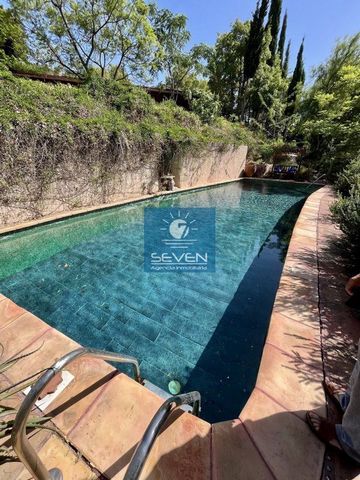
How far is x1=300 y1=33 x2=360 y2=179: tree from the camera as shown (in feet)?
39.7

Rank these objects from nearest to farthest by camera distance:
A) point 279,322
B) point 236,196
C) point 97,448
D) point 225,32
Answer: point 97,448
point 279,322
point 236,196
point 225,32

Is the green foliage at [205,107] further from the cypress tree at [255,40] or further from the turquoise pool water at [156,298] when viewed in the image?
the turquoise pool water at [156,298]

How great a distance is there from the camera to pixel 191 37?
17641 mm

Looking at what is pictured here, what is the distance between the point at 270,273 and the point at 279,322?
218 cm

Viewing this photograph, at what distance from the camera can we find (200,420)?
1.56m

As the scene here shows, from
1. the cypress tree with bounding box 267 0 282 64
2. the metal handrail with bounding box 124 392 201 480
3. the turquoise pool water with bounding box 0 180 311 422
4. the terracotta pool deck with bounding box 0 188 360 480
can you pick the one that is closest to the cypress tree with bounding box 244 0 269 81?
the cypress tree with bounding box 267 0 282 64

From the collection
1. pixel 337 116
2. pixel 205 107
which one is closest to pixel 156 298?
pixel 205 107

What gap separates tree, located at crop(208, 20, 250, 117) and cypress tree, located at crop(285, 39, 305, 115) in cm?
582

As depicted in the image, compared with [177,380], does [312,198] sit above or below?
above

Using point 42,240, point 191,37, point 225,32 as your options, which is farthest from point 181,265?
point 225,32

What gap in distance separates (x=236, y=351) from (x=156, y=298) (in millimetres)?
1434

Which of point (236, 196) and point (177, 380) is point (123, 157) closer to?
point (236, 196)

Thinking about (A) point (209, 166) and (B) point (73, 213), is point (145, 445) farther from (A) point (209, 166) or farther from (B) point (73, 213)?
(A) point (209, 166)

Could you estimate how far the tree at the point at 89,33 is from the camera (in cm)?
1233
